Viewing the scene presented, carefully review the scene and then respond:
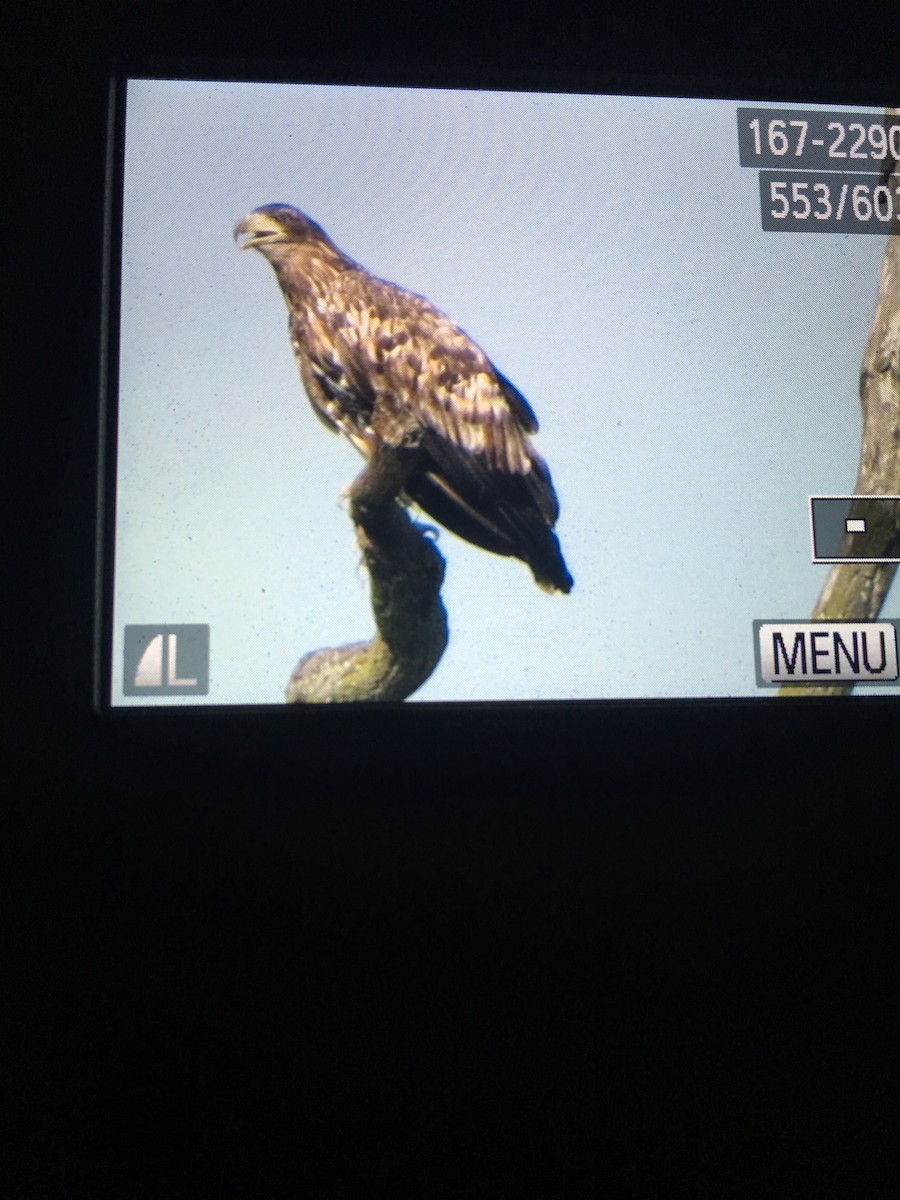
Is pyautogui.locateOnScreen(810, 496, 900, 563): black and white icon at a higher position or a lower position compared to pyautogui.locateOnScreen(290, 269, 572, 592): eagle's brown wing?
lower

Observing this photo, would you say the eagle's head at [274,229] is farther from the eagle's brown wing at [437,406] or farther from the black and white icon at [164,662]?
the black and white icon at [164,662]

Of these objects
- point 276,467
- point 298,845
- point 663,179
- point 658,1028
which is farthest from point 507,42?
point 658,1028

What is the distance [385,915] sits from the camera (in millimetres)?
909

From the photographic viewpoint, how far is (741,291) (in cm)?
100

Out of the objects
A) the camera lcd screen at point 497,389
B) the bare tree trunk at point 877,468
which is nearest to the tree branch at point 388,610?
the camera lcd screen at point 497,389

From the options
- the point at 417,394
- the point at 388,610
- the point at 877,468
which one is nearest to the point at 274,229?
the point at 417,394

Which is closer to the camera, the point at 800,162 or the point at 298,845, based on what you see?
the point at 298,845

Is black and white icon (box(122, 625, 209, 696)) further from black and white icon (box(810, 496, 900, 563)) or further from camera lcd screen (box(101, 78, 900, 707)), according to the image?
black and white icon (box(810, 496, 900, 563))

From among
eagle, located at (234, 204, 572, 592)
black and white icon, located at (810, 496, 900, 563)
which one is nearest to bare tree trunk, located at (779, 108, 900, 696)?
black and white icon, located at (810, 496, 900, 563)

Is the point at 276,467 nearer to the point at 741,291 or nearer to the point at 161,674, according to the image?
the point at 161,674

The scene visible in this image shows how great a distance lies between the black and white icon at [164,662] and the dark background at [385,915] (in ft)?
0.09

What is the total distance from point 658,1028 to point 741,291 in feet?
2.28

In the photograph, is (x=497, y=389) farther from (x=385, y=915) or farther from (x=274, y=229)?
(x=385, y=915)

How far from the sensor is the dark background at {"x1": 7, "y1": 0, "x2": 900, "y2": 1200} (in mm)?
879
